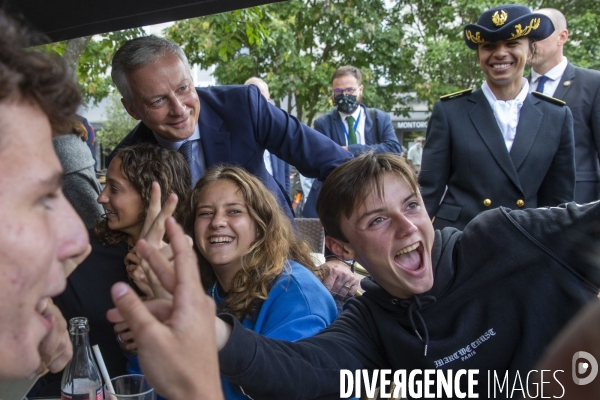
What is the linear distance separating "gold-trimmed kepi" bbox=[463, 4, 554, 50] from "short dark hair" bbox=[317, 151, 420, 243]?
4.48 ft

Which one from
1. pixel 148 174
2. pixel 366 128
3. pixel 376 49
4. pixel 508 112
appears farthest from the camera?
pixel 376 49

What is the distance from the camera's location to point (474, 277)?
1.97m

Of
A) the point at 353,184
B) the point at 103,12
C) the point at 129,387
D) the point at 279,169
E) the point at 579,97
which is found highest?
the point at 103,12

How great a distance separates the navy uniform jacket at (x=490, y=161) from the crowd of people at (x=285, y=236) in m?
0.01

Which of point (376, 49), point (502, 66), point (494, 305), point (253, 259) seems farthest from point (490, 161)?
point (376, 49)

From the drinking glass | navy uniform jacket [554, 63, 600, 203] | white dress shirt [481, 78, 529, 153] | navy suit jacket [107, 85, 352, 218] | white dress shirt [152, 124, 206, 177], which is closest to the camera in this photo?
the drinking glass

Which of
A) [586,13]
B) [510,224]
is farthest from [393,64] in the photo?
[510,224]

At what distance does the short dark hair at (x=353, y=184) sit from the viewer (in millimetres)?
2082

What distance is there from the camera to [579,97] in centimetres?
381

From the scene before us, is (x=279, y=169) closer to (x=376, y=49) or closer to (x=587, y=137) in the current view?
(x=587, y=137)

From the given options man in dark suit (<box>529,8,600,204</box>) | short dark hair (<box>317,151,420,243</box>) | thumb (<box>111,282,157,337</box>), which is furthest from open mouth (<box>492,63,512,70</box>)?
thumb (<box>111,282,157,337</box>)

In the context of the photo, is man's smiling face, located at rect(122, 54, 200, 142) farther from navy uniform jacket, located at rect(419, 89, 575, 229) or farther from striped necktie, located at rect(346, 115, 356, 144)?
striped necktie, located at rect(346, 115, 356, 144)

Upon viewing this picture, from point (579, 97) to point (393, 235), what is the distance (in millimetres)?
2473

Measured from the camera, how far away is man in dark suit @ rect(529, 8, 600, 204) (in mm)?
3719
